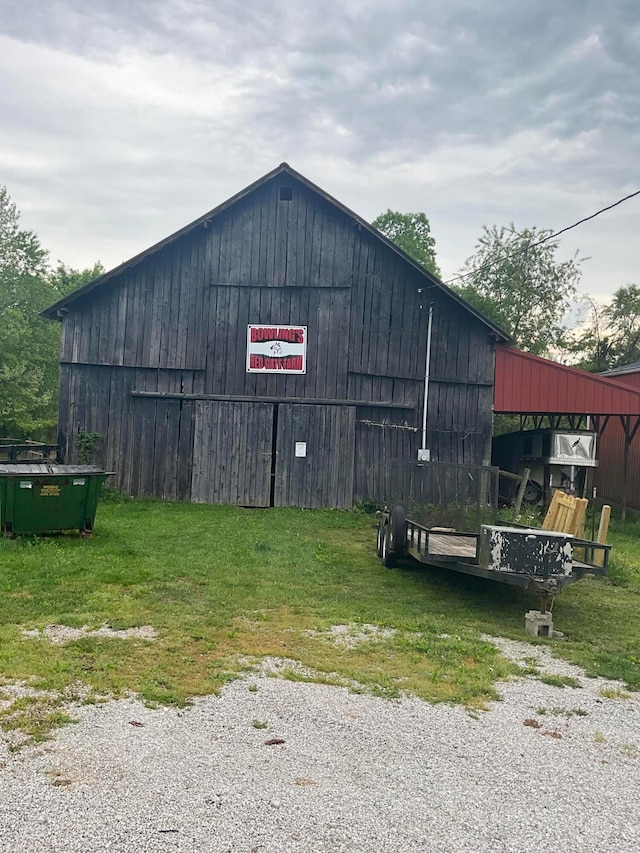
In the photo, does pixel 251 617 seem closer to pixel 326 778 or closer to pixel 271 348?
pixel 326 778

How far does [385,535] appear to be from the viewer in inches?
386

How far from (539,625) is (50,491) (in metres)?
6.95

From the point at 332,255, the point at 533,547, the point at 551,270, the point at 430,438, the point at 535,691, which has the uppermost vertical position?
the point at 551,270

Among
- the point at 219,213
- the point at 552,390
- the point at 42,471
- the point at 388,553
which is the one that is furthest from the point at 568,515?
the point at 219,213

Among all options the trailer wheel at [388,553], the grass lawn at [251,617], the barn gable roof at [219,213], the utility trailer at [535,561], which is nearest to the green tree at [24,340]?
the barn gable roof at [219,213]

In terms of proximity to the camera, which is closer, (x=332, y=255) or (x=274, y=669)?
Result: (x=274, y=669)

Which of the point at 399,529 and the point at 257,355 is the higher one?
the point at 257,355

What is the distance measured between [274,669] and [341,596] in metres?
2.56

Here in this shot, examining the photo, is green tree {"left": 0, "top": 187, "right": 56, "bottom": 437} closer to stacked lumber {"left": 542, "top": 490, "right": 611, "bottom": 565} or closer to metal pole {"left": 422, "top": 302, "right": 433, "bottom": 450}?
metal pole {"left": 422, "top": 302, "right": 433, "bottom": 450}

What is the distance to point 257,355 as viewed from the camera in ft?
49.5

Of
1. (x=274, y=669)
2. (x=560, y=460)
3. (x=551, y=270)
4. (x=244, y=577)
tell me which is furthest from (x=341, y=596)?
(x=551, y=270)

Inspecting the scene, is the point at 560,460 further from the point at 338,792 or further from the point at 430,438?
the point at 338,792

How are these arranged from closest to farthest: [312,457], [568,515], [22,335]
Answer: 1. [568,515]
2. [312,457]
3. [22,335]

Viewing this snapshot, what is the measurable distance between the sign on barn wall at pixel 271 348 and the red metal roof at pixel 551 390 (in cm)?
475
